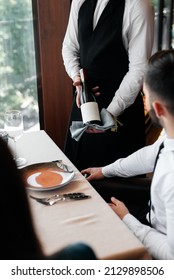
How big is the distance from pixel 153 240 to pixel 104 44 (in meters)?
1.05

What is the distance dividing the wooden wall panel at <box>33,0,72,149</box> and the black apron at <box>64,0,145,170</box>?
1.56ft

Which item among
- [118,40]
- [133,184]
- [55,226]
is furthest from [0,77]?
[55,226]

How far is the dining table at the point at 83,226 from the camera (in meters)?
0.89

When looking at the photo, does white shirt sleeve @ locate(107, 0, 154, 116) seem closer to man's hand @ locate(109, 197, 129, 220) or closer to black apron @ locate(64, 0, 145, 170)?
black apron @ locate(64, 0, 145, 170)

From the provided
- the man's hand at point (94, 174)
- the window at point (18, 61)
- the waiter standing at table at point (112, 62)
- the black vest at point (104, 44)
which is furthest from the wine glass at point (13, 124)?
the window at point (18, 61)

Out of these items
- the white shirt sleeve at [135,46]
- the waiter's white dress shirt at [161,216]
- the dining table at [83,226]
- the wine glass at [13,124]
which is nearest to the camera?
the dining table at [83,226]

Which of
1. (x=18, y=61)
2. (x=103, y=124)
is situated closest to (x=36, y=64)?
(x=18, y=61)

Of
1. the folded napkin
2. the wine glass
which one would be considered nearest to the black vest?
the folded napkin

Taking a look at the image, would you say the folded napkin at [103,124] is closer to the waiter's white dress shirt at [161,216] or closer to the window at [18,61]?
the waiter's white dress shirt at [161,216]

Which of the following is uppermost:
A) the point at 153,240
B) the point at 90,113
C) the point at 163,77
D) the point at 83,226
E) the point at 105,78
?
the point at 163,77

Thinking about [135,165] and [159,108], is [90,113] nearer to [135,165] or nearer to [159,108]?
[135,165]

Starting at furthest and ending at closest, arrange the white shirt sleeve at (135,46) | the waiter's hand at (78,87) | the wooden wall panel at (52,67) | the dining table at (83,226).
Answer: the wooden wall panel at (52,67) < the waiter's hand at (78,87) < the white shirt sleeve at (135,46) < the dining table at (83,226)

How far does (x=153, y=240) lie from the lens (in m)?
1.09
